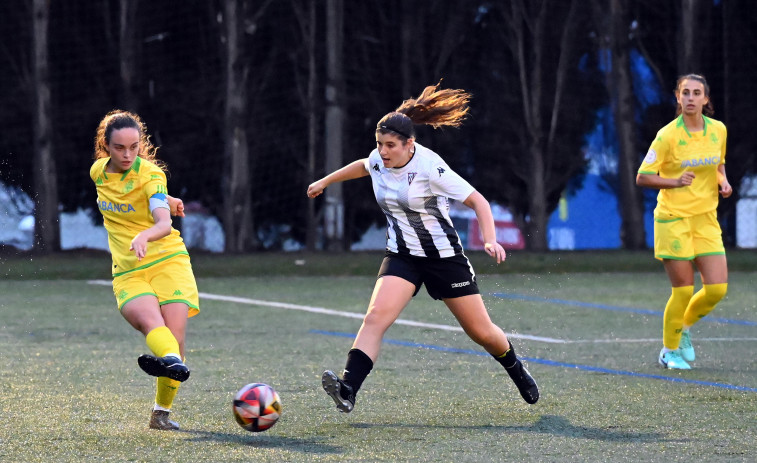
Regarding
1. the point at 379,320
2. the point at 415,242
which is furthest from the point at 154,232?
the point at 415,242

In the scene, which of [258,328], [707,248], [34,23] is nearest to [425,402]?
[707,248]

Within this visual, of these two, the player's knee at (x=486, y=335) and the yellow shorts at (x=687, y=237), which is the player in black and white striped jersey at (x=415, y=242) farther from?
the yellow shorts at (x=687, y=237)

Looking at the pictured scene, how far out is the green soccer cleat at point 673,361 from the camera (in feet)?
27.6

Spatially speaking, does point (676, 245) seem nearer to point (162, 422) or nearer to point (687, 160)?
point (687, 160)

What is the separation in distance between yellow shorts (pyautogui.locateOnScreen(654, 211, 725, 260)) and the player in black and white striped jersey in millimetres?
2123

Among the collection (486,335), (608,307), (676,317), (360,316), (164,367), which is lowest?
(608,307)

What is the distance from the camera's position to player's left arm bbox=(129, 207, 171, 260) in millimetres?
5715

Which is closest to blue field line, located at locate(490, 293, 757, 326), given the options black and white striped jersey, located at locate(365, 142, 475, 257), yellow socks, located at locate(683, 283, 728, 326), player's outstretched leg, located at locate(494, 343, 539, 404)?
yellow socks, located at locate(683, 283, 728, 326)

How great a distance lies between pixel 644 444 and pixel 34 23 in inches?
654

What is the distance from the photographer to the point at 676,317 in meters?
8.51

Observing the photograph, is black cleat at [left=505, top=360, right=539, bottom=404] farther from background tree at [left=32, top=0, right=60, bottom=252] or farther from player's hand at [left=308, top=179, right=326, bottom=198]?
background tree at [left=32, top=0, right=60, bottom=252]

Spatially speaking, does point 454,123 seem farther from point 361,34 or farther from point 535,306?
point 361,34

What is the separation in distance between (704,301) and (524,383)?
233cm

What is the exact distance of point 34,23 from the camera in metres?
20.2
